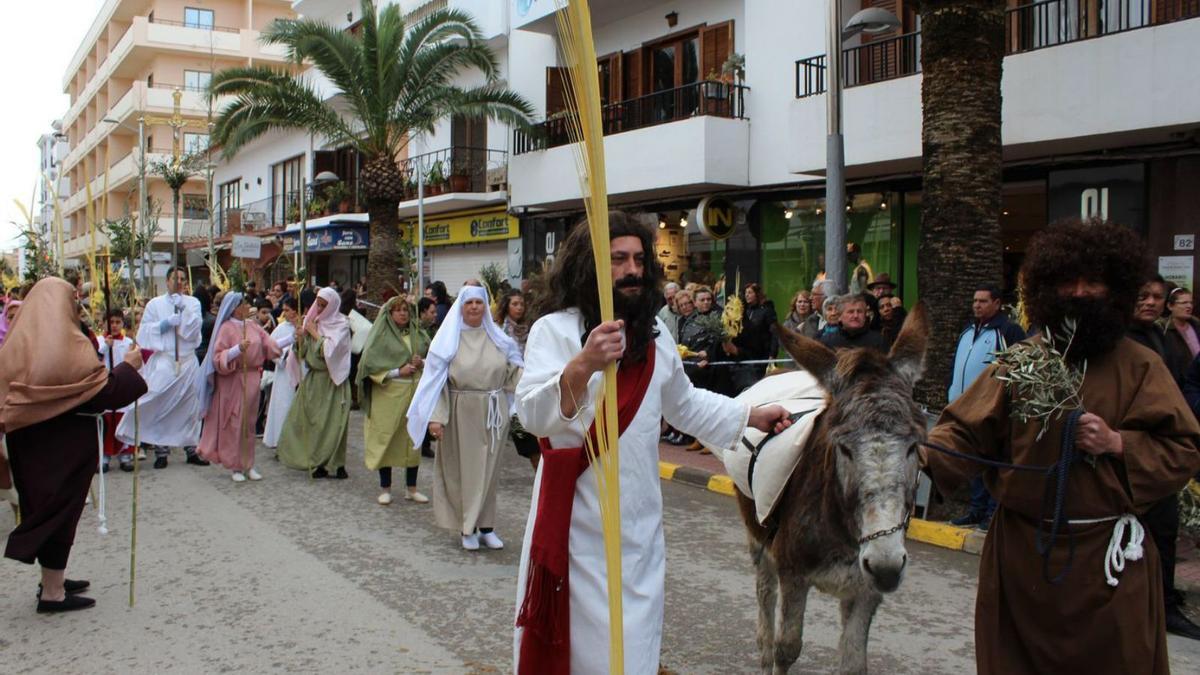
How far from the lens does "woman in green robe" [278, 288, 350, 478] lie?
1004cm

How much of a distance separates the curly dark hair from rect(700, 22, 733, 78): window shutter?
1492 centimetres

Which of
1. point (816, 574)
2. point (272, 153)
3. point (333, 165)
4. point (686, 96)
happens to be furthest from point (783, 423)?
point (272, 153)

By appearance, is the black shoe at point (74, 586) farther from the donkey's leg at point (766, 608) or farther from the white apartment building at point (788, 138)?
the white apartment building at point (788, 138)

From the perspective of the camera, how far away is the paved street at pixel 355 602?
16.7 feet

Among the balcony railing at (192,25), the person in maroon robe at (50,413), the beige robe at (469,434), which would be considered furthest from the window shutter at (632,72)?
the balcony railing at (192,25)

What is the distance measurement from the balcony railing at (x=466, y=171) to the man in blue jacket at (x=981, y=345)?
16959 millimetres

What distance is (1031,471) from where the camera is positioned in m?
3.20

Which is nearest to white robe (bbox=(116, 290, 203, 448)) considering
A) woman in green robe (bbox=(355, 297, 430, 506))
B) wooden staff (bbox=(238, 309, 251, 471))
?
wooden staff (bbox=(238, 309, 251, 471))

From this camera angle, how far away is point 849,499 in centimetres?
351

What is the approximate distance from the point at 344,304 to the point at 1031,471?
1003 centimetres

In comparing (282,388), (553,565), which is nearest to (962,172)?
(553,565)

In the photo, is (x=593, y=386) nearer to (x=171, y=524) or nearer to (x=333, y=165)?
(x=171, y=524)

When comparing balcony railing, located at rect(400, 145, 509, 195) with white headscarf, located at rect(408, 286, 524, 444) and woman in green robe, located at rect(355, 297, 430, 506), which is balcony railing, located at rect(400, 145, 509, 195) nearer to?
woman in green robe, located at rect(355, 297, 430, 506)

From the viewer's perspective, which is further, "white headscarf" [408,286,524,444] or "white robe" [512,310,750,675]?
"white headscarf" [408,286,524,444]
